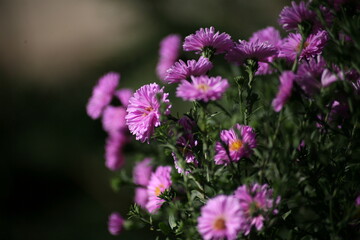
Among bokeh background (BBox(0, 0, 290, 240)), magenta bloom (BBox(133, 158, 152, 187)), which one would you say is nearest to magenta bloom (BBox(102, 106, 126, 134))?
magenta bloom (BBox(133, 158, 152, 187))

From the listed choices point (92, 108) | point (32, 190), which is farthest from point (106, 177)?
point (92, 108)

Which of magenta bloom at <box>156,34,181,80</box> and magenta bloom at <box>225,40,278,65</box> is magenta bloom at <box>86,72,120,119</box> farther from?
magenta bloom at <box>225,40,278,65</box>

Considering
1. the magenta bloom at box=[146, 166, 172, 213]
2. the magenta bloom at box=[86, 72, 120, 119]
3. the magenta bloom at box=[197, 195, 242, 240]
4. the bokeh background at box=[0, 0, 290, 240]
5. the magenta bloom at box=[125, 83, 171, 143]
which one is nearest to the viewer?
the magenta bloom at box=[197, 195, 242, 240]

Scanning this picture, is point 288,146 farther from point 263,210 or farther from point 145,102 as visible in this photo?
point 145,102

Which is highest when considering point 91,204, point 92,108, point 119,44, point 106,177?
point 119,44

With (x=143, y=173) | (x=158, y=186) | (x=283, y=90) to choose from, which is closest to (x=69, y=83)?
(x=143, y=173)

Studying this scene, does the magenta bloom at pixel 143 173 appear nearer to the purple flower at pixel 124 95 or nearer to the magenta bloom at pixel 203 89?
the purple flower at pixel 124 95

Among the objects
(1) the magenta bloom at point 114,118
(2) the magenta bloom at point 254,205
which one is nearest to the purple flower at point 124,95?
(1) the magenta bloom at point 114,118
